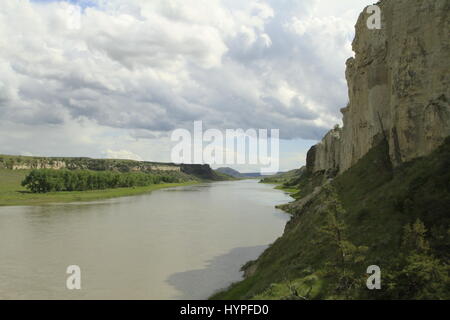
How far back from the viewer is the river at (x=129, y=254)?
89.5 ft

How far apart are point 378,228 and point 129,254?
87.1 feet

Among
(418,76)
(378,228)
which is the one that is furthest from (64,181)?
(378,228)

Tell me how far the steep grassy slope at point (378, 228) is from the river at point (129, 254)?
19.6ft

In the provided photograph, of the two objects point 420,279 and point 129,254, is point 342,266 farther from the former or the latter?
point 129,254

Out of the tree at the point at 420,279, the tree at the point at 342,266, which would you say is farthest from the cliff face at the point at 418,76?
the tree at the point at 420,279

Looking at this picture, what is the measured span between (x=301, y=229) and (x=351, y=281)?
1336 cm

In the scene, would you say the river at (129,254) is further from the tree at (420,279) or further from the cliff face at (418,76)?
the cliff face at (418,76)

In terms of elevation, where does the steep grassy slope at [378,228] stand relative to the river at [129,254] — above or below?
above

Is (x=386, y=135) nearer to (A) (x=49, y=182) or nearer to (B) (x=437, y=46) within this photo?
(B) (x=437, y=46)

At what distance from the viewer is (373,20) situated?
3466cm

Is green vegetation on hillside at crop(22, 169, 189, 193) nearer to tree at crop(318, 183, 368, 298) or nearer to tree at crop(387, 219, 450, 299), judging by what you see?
tree at crop(318, 183, 368, 298)

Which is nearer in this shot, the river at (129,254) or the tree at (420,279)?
the tree at (420,279)

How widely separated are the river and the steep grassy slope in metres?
5.96

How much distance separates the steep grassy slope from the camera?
53.8 ft
